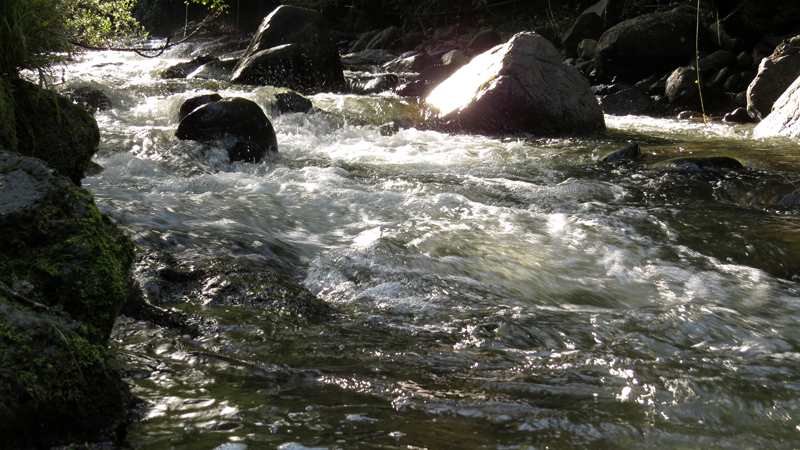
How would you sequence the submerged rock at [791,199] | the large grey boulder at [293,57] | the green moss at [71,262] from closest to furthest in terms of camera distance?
the green moss at [71,262]
the submerged rock at [791,199]
the large grey boulder at [293,57]

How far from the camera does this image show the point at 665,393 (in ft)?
6.64

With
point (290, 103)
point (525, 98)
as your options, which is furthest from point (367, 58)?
point (525, 98)

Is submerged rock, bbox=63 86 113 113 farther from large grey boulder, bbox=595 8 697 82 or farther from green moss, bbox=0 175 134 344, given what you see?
large grey boulder, bbox=595 8 697 82

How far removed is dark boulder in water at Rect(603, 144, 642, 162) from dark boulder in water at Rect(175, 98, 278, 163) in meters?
4.15

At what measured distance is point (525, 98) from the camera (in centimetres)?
852

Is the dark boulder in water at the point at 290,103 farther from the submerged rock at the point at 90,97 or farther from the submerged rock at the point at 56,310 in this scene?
the submerged rock at the point at 56,310

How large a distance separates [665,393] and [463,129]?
23.0 feet

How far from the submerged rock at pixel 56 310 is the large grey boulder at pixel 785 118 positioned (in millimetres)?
8593

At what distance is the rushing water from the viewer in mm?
1758

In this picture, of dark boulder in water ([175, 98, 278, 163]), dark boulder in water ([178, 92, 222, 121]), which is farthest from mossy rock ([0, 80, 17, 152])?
dark boulder in water ([178, 92, 222, 121])

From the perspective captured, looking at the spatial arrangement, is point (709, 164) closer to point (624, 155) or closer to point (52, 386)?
point (624, 155)

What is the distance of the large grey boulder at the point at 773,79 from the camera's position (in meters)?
8.80

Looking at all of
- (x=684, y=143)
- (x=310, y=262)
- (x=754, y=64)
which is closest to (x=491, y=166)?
(x=684, y=143)

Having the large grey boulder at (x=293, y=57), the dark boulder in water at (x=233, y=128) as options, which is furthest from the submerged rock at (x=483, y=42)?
the dark boulder in water at (x=233, y=128)
